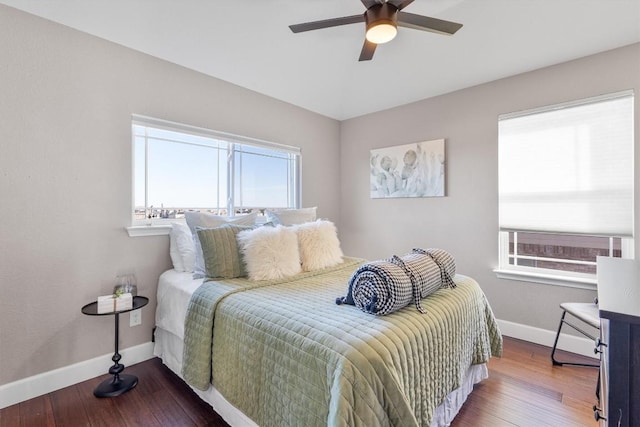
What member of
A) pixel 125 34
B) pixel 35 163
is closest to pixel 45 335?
pixel 35 163

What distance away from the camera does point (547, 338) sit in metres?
2.55

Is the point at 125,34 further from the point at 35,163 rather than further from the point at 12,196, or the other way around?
the point at 12,196

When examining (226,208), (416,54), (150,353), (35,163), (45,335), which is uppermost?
(416,54)

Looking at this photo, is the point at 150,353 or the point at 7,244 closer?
the point at 7,244

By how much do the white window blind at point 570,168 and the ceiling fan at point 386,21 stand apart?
5.05 ft

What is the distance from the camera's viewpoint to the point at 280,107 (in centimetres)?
339

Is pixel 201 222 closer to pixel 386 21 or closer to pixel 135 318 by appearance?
pixel 135 318

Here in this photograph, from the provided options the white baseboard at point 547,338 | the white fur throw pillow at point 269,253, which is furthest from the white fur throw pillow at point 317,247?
the white baseboard at point 547,338

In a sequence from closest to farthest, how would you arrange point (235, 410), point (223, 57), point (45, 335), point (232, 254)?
point (235, 410) → point (45, 335) → point (232, 254) → point (223, 57)

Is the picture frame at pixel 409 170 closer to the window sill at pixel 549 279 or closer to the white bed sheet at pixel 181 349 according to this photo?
the window sill at pixel 549 279

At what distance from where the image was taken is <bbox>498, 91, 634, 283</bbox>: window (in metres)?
2.27

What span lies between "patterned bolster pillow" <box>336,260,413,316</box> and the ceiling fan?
4.37 feet

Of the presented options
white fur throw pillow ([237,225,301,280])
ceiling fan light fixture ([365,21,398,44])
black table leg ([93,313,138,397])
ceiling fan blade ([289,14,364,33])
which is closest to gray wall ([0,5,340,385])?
black table leg ([93,313,138,397])

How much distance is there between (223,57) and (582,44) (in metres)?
2.97
